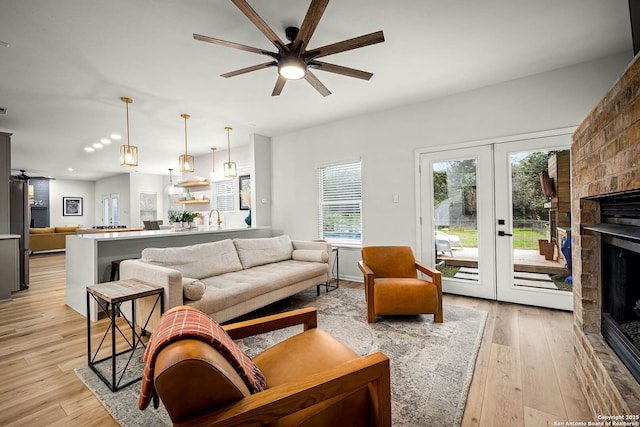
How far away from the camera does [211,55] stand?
9.18 ft

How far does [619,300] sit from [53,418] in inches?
130

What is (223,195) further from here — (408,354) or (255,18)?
(408,354)

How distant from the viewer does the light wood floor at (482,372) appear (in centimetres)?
162

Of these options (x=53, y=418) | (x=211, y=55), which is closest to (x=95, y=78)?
(x=211, y=55)

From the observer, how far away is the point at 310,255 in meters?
4.02

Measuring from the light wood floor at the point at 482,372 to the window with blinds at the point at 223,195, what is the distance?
3928 millimetres

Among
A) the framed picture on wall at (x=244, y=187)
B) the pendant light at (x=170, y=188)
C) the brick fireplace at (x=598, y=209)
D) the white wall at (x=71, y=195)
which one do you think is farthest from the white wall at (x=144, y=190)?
the brick fireplace at (x=598, y=209)

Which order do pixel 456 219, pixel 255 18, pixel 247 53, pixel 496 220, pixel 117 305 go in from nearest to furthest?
1. pixel 255 18
2. pixel 117 305
3. pixel 247 53
4. pixel 496 220
5. pixel 456 219

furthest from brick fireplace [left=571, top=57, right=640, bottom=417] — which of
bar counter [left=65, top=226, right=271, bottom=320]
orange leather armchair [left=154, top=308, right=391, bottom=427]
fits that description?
bar counter [left=65, top=226, right=271, bottom=320]

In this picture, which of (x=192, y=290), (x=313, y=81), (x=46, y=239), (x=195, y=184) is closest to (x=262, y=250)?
(x=192, y=290)

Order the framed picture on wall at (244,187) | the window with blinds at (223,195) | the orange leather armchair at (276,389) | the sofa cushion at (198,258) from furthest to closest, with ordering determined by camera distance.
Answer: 1. the window with blinds at (223,195)
2. the framed picture on wall at (244,187)
3. the sofa cushion at (198,258)
4. the orange leather armchair at (276,389)

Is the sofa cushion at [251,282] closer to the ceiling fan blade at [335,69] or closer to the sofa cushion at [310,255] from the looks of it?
the sofa cushion at [310,255]

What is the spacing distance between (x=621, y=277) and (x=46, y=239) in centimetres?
1214

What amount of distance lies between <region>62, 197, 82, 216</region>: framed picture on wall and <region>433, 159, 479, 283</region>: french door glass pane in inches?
521
